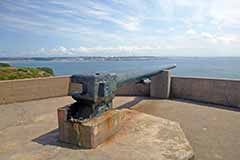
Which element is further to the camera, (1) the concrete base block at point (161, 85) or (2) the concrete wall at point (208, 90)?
(1) the concrete base block at point (161, 85)

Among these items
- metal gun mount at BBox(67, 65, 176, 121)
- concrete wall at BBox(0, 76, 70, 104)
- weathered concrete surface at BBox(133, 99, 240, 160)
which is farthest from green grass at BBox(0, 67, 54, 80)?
metal gun mount at BBox(67, 65, 176, 121)

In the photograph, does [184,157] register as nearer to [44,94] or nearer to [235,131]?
[235,131]

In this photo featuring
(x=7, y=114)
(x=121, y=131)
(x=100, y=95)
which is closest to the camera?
(x=100, y=95)

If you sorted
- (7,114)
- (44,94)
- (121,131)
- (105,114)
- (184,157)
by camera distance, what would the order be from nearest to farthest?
1. (184,157)
2. (105,114)
3. (121,131)
4. (7,114)
5. (44,94)

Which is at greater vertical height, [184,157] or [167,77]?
[167,77]

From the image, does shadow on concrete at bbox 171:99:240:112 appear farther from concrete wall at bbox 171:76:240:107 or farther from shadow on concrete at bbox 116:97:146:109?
shadow on concrete at bbox 116:97:146:109

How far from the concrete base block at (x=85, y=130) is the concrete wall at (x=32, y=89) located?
13.6 feet

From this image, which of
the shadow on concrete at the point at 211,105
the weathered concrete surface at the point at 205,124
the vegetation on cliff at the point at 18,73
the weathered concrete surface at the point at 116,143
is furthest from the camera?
the vegetation on cliff at the point at 18,73

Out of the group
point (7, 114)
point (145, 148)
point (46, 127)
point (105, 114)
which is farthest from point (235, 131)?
point (7, 114)

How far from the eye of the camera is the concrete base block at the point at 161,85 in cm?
730

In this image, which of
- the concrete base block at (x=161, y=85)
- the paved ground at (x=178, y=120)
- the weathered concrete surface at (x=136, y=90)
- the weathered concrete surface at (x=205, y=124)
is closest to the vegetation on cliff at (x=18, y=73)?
the weathered concrete surface at (x=136, y=90)

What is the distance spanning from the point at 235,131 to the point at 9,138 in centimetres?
442

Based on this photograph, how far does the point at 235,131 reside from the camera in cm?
417

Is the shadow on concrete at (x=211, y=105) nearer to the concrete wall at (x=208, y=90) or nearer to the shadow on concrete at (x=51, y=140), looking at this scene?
the concrete wall at (x=208, y=90)
